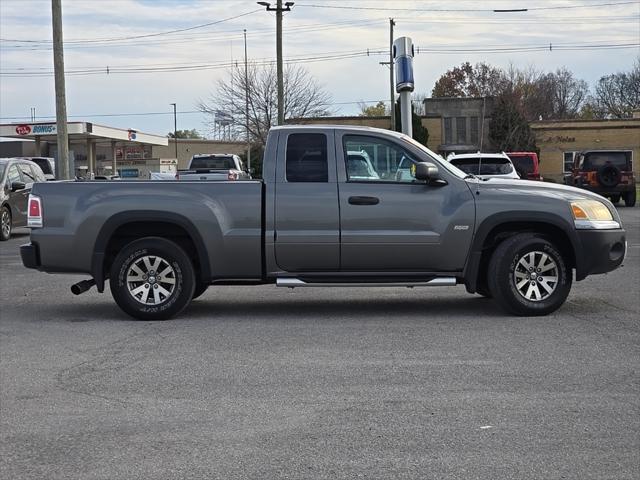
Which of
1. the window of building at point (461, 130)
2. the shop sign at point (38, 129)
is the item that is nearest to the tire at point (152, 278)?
the shop sign at point (38, 129)

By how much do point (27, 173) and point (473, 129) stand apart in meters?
43.1

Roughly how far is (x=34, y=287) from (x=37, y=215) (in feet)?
10.3

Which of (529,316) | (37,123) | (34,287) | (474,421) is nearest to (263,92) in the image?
(37,123)

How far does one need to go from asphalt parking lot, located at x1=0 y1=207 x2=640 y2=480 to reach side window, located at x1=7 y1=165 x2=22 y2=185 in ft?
34.3

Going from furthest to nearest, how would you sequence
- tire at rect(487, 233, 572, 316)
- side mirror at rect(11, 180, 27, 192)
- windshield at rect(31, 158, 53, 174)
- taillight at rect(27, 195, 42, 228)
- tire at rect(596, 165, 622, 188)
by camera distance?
1. tire at rect(596, 165, 622, 188)
2. windshield at rect(31, 158, 53, 174)
3. side mirror at rect(11, 180, 27, 192)
4. taillight at rect(27, 195, 42, 228)
5. tire at rect(487, 233, 572, 316)

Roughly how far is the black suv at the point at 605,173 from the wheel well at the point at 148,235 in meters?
22.8

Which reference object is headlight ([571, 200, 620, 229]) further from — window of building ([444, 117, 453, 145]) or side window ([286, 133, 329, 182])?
window of building ([444, 117, 453, 145])

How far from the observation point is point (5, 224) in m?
19.1

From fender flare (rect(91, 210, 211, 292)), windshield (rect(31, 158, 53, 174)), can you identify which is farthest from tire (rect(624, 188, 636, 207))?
fender flare (rect(91, 210, 211, 292))

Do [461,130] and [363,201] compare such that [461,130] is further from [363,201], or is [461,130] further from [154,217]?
[154,217]

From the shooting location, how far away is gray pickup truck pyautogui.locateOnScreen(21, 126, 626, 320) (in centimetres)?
869

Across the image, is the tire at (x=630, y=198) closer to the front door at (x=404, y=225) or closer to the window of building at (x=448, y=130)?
the front door at (x=404, y=225)

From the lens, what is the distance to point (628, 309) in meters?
9.16

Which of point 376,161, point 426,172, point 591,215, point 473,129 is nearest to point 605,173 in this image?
point 591,215
